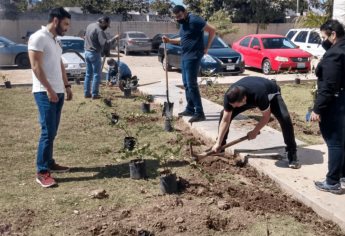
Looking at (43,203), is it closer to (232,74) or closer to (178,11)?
(178,11)

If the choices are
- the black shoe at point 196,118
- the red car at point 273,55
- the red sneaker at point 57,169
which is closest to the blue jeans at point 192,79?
the black shoe at point 196,118

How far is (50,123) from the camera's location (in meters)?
5.12

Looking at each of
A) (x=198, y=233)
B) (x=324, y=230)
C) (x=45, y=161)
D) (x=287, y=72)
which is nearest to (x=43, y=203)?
(x=45, y=161)

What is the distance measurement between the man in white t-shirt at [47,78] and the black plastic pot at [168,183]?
4.13ft

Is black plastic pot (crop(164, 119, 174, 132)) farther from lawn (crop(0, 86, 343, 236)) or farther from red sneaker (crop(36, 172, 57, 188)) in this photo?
red sneaker (crop(36, 172, 57, 188))

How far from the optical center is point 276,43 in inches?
703

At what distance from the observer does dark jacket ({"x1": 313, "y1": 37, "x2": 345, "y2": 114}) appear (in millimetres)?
4262

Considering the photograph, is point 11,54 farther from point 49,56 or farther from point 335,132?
point 335,132

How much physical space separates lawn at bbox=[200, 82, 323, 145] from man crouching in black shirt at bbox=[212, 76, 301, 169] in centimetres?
137

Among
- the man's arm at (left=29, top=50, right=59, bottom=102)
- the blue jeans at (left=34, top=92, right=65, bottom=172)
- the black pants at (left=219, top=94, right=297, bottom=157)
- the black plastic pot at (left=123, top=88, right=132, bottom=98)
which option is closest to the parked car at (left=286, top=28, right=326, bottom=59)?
the black plastic pot at (left=123, top=88, right=132, bottom=98)

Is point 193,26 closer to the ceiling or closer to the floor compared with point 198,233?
closer to the ceiling

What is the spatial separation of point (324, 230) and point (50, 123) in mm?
3017

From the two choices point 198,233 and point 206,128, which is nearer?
point 198,233

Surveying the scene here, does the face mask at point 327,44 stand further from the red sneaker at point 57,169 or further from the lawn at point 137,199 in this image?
the red sneaker at point 57,169
